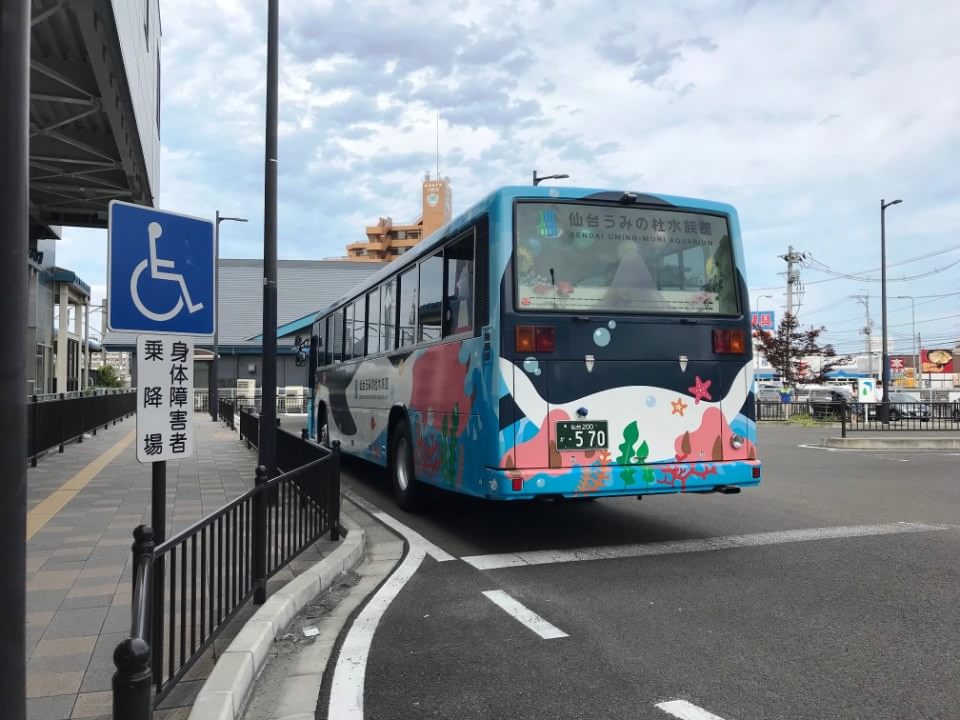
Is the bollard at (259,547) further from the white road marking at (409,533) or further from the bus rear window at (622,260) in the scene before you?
the bus rear window at (622,260)

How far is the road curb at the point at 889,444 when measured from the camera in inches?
759

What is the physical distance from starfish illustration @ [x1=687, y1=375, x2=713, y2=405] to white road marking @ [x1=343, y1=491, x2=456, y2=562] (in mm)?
2719

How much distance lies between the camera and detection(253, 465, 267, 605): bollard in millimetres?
5188

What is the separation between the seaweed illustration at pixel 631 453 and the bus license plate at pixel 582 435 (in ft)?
0.65

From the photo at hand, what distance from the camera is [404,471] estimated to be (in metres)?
9.62

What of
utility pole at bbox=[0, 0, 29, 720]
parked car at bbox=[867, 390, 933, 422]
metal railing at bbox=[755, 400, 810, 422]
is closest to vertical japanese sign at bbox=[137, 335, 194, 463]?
utility pole at bbox=[0, 0, 29, 720]

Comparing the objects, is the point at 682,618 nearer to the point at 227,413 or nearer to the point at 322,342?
the point at 322,342

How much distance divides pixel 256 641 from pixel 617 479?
143 inches

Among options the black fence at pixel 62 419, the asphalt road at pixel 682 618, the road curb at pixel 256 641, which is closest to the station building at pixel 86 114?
the black fence at pixel 62 419

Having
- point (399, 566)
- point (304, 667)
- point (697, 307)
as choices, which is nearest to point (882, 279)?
point (697, 307)

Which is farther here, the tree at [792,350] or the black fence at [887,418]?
the tree at [792,350]

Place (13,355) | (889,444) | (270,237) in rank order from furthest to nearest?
(889,444) → (270,237) → (13,355)

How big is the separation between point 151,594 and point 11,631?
2.62 feet

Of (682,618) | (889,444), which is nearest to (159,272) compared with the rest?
(682,618)
